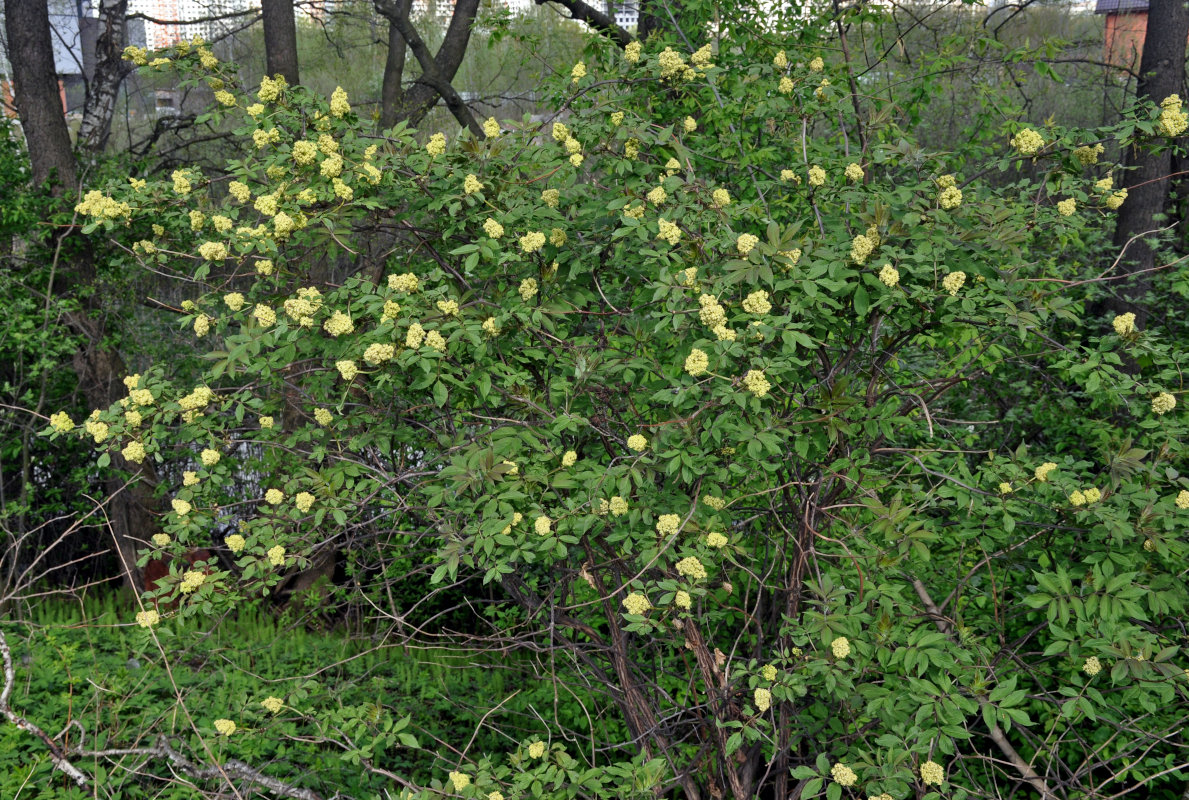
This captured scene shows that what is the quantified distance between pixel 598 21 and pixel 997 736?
6.62m

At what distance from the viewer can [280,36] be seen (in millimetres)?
6875

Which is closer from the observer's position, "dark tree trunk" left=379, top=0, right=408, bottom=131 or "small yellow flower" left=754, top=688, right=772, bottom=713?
"small yellow flower" left=754, top=688, right=772, bottom=713

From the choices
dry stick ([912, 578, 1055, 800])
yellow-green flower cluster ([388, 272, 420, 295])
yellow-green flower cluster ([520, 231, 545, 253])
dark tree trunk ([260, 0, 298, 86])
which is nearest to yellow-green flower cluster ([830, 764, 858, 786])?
dry stick ([912, 578, 1055, 800])

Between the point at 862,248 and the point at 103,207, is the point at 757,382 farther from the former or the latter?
the point at 103,207

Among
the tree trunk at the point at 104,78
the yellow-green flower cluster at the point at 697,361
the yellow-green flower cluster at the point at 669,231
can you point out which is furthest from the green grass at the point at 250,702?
the tree trunk at the point at 104,78

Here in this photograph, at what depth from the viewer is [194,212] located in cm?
325

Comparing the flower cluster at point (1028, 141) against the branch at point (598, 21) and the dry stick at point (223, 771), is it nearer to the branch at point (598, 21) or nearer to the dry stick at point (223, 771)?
the dry stick at point (223, 771)

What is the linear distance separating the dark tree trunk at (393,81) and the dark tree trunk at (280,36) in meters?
1.15

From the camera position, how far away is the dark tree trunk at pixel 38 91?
641cm

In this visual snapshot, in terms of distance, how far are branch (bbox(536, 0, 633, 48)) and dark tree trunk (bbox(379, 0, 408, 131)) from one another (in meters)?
1.45

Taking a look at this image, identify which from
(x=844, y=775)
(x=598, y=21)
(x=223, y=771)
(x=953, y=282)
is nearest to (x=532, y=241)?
(x=953, y=282)

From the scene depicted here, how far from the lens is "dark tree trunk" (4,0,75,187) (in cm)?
641

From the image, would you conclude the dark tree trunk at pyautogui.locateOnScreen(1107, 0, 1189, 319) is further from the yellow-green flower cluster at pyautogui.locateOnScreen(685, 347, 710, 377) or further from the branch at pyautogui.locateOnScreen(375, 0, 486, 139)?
the yellow-green flower cluster at pyautogui.locateOnScreen(685, 347, 710, 377)

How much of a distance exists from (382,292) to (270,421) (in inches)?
27.3
